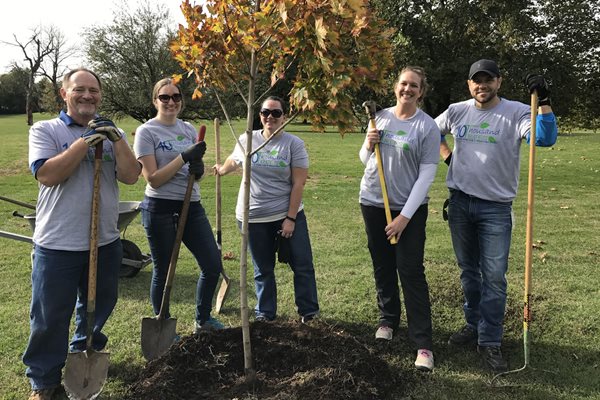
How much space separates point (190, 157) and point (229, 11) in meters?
1.20

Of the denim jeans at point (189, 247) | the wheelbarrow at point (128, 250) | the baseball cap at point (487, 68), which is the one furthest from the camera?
the wheelbarrow at point (128, 250)

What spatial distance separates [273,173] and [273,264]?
0.83 m

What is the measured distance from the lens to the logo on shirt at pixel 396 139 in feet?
12.5

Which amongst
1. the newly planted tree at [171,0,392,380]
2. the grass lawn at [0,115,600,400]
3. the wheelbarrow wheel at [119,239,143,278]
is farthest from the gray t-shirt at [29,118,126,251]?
the wheelbarrow wheel at [119,239,143,278]

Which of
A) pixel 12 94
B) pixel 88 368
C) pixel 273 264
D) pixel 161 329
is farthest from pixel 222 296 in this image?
pixel 12 94

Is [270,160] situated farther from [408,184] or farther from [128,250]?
[128,250]

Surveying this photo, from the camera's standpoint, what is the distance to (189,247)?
169 inches

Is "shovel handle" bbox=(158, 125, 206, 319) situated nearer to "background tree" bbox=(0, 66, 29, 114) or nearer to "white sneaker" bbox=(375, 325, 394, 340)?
"white sneaker" bbox=(375, 325, 394, 340)

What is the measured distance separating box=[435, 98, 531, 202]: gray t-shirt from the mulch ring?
1.53 metres

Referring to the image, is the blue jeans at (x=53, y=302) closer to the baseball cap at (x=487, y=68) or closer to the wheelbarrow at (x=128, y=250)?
the wheelbarrow at (x=128, y=250)

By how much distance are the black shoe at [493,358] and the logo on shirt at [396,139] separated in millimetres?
1695

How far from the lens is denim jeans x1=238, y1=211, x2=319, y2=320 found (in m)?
4.37

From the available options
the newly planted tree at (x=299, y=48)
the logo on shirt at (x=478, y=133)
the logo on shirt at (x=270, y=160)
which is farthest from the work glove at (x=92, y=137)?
the logo on shirt at (x=478, y=133)

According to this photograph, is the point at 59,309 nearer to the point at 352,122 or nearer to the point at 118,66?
the point at 352,122
